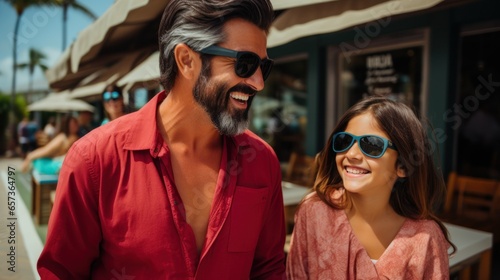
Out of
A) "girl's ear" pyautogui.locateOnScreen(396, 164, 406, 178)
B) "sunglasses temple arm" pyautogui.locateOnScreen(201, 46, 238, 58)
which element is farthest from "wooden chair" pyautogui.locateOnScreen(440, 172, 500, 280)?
"sunglasses temple arm" pyautogui.locateOnScreen(201, 46, 238, 58)

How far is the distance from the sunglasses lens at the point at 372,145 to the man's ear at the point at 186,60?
0.79 m

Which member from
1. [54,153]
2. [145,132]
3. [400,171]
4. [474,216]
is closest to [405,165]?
[400,171]

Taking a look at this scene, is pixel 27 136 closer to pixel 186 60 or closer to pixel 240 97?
pixel 186 60

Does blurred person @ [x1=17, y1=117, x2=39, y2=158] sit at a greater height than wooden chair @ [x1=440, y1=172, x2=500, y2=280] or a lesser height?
lesser

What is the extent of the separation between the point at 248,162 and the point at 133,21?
2.17 meters

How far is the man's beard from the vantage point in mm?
1327

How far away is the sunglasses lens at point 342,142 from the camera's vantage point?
67.1 inches

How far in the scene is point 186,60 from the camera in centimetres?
137

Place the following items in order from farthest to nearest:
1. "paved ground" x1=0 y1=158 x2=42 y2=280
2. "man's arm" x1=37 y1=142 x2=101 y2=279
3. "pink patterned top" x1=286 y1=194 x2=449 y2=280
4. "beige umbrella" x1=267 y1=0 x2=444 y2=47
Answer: "beige umbrella" x1=267 y1=0 x2=444 y2=47 < "paved ground" x1=0 y1=158 x2=42 y2=280 < "pink patterned top" x1=286 y1=194 x2=449 y2=280 < "man's arm" x1=37 y1=142 x2=101 y2=279

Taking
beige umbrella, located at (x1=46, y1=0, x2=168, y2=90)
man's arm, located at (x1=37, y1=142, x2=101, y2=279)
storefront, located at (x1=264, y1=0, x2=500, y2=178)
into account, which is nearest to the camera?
man's arm, located at (x1=37, y1=142, x2=101, y2=279)

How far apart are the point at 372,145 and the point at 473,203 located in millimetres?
3034

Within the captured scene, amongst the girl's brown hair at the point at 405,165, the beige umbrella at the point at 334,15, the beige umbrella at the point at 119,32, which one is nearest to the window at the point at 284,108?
the beige umbrella at the point at 119,32

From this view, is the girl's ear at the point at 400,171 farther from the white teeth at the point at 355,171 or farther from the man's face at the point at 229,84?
the man's face at the point at 229,84

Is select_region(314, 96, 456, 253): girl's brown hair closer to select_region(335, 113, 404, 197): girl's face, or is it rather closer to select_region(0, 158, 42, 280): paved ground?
select_region(335, 113, 404, 197): girl's face
